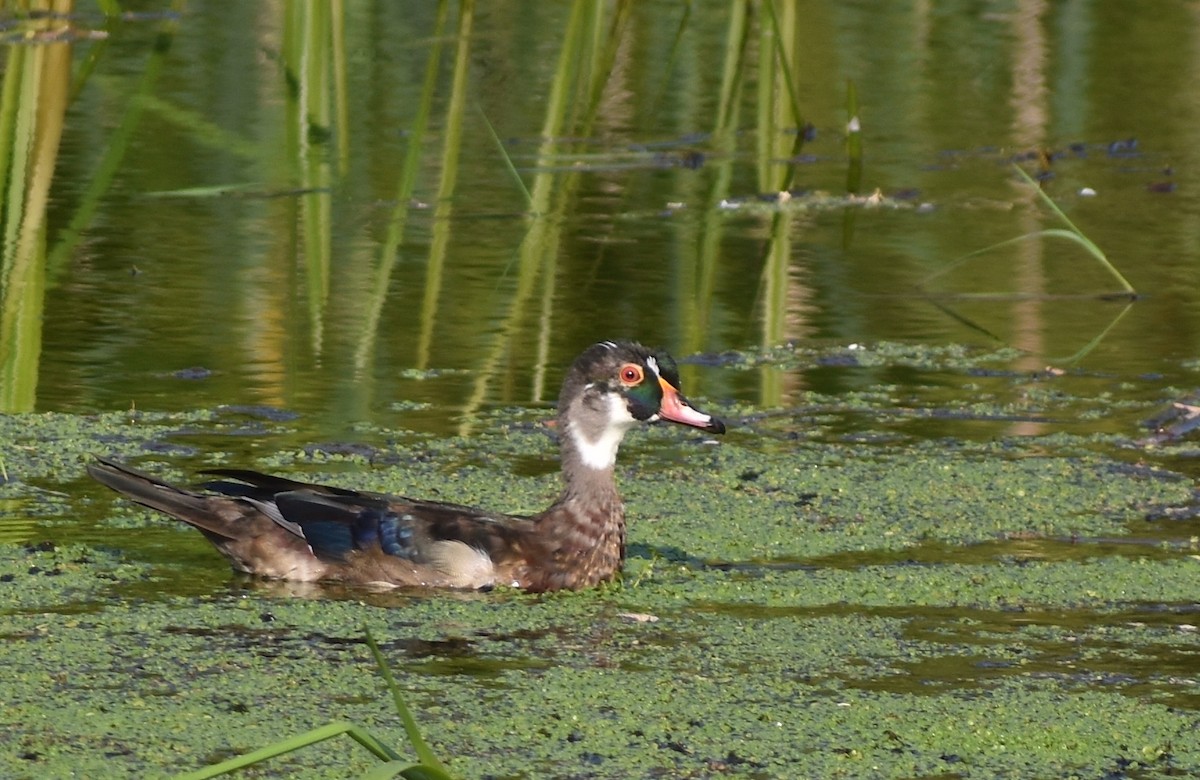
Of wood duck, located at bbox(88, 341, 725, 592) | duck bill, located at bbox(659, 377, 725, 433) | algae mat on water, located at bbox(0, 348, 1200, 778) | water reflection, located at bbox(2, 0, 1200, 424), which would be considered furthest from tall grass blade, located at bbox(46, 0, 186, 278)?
duck bill, located at bbox(659, 377, 725, 433)

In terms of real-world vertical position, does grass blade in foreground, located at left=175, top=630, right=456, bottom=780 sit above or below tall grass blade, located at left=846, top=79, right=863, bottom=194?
below

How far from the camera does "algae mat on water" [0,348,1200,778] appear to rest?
508cm

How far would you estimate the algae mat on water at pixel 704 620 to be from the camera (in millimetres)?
5082

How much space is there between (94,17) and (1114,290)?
926 cm

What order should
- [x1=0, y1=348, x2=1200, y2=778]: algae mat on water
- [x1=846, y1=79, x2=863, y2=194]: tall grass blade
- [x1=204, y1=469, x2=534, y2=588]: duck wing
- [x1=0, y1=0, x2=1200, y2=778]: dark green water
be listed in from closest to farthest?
[x1=0, y1=348, x2=1200, y2=778]: algae mat on water
[x1=0, y1=0, x2=1200, y2=778]: dark green water
[x1=204, y1=469, x2=534, y2=588]: duck wing
[x1=846, y1=79, x2=863, y2=194]: tall grass blade

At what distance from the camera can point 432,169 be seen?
500 inches

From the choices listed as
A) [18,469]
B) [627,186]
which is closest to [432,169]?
[627,186]

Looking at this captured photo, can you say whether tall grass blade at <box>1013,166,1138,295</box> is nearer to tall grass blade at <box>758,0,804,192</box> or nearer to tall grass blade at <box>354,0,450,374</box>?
tall grass blade at <box>758,0,804,192</box>

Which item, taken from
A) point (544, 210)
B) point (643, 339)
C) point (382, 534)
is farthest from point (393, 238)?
point (382, 534)

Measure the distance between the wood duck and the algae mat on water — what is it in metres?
0.10

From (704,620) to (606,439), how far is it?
0.99m

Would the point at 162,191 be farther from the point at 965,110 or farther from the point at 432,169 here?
the point at 965,110

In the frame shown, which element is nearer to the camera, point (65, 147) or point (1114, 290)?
point (1114, 290)

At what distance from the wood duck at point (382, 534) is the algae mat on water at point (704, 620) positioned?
0.10m
